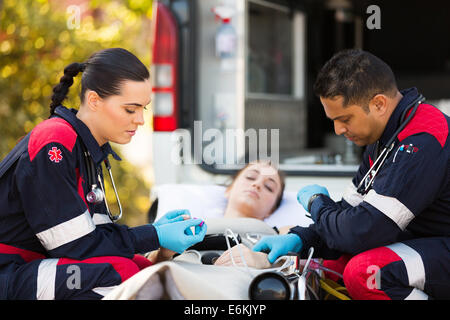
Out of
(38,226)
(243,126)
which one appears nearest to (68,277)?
(38,226)

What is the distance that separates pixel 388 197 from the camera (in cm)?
194

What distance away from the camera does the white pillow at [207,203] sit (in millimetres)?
3139

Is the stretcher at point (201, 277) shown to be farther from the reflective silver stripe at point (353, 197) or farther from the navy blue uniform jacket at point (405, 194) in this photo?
the reflective silver stripe at point (353, 197)

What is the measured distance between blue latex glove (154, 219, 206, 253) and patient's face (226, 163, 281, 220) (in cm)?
97

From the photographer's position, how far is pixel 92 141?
205 centimetres

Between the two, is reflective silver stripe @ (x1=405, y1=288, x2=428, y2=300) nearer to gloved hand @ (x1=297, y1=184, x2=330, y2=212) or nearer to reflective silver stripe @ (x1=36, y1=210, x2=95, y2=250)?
gloved hand @ (x1=297, y1=184, x2=330, y2=212)

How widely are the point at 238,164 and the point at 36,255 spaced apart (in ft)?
5.89

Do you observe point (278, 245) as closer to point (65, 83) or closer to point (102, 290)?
point (102, 290)

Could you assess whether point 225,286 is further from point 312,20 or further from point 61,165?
point 312,20

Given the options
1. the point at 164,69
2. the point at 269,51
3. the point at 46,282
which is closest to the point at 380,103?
the point at 46,282

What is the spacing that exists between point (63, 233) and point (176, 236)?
46 cm

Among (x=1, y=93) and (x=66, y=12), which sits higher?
(x=66, y=12)

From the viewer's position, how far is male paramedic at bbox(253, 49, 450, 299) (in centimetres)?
194

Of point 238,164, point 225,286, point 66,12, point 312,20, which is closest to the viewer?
point 225,286
